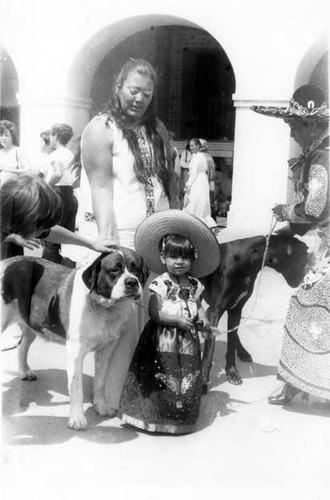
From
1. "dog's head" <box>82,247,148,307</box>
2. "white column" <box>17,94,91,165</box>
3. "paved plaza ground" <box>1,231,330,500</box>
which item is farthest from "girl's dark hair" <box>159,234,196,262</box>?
"white column" <box>17,94,91,165</box>

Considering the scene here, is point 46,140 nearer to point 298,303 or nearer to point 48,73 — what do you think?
point 48,73

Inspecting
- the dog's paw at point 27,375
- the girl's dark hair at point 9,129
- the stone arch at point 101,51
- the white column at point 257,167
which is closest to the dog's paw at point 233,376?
the dog's paw at point 27,375

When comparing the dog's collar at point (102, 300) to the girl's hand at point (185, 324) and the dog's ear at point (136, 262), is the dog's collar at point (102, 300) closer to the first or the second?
the dog's ear at point (136, 262)

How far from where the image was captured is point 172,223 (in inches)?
152

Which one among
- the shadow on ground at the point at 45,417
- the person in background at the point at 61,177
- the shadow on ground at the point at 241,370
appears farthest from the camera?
the person in background at the point at 61,177

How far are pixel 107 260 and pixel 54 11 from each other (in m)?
6.08

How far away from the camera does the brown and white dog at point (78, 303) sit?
3.55 meters

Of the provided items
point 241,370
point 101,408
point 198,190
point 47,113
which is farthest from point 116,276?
point 198,190

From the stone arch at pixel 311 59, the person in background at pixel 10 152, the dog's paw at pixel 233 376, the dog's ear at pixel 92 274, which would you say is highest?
the stone arch at pixel 311 59

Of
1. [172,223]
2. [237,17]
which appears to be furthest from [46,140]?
[172,223]

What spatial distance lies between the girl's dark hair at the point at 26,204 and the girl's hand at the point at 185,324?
3.21 ft

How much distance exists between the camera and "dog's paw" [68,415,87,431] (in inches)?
146

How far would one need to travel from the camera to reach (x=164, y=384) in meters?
3.74

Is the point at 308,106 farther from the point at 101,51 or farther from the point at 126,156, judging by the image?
the point at 101,51
